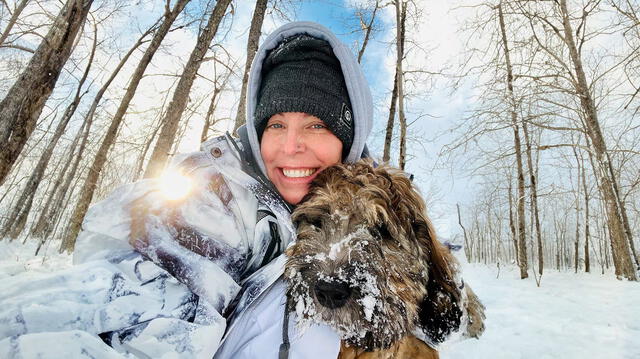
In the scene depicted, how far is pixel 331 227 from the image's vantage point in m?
1.97

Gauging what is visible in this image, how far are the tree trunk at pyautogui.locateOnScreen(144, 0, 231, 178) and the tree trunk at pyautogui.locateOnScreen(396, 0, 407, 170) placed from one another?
648 centimetres

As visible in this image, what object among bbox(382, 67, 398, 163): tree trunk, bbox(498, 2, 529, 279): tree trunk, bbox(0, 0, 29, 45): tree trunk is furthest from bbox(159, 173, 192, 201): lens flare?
bbox(0, 0, 29, 45): tree trunk

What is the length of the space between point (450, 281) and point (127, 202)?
2013 mm

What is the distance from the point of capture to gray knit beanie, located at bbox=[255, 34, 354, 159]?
2.20m

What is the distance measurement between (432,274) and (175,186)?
68.4 inches

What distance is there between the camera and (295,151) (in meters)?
2.11

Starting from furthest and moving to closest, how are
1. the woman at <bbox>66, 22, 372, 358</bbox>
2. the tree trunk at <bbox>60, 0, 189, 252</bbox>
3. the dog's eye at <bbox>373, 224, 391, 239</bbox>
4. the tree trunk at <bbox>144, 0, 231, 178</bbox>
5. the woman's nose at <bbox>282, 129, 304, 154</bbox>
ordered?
1. the tree trunk at <bbox>60, 0, 189, 252</bbox>
2. the tree trunk at <bbox>144, 0, 231, 178</bbox>
3. the woman's nose at <bbox>282, 129, 304, 154</bbox>
4. the dog's eye at <bbox>373, 224, 391, 239</bbox>
5. the woman at <bbox>66, 22, 372, 358</bbox>

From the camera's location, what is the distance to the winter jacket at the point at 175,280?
104cm

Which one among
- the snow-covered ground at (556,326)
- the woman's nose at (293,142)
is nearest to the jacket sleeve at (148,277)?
the woman's nose at (293,142)

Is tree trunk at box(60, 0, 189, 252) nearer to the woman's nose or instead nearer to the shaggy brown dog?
→ the woman's nose

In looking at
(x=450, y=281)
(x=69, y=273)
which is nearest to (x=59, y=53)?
(x=69, y=273)

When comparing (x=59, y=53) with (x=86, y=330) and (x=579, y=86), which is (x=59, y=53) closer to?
(x=86, y=330)

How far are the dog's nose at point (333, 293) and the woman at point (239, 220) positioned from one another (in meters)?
0.19

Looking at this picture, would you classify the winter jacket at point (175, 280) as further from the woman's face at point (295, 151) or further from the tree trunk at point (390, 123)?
the tree trunk at point (390, 123)
